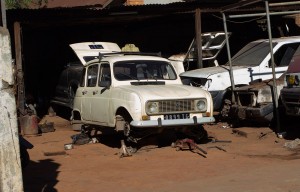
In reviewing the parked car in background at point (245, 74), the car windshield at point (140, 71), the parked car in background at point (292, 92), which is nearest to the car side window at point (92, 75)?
the car windshield at point (140, 71)

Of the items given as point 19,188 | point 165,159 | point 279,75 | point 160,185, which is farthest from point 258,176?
point 279,75

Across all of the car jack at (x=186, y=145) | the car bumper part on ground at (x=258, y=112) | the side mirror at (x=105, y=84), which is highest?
the side mirror at (x=105, y=84)

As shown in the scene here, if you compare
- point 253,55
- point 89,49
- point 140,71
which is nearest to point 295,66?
point 140,71

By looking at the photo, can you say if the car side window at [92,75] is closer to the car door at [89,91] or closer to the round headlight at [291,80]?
the car door at [89,91]

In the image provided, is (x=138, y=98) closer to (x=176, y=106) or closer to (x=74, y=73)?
(x=176, y=106)

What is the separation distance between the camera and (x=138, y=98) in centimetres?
991

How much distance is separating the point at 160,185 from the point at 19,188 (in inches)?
115

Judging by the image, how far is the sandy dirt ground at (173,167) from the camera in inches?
297

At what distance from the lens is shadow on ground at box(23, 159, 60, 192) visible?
25.5 ft

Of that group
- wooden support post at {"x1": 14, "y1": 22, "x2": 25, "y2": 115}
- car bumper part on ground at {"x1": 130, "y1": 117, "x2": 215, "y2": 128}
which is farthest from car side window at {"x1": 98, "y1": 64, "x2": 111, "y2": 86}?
wooden support post at {"x1": 14, "y1": 22, "x2": 25, "y2": 115}

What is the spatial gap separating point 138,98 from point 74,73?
19.9 ft

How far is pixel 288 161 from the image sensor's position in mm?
8992

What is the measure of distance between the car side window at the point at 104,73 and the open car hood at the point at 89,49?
3224 mm

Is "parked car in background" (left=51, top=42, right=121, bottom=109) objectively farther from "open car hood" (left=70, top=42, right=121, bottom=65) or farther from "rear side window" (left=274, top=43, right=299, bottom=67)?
"rear side window" (left=274, top=43, right=299, bottom=67)
